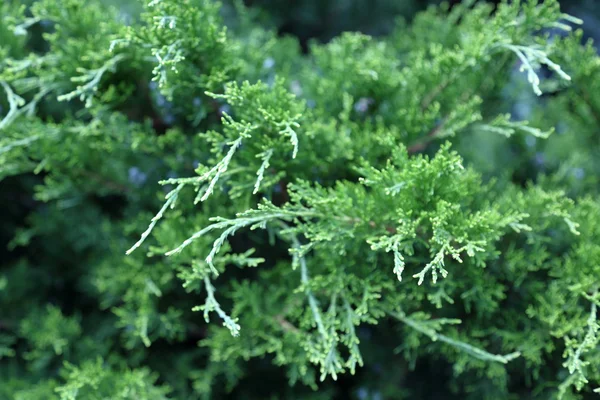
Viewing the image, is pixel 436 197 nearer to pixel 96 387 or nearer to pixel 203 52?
pixel 203 52

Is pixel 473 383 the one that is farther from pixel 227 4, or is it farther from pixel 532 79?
pixel 227 4

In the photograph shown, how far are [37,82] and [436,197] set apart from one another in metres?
0.84

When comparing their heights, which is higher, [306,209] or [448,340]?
[306,209]

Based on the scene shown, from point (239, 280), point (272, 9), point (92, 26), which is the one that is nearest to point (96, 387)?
point (239, 280)

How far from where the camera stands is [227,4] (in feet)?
6.47

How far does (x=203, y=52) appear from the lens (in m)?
1.06

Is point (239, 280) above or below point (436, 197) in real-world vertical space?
below

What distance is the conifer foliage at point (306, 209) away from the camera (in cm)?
99

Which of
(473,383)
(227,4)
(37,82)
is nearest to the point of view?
(37,82)

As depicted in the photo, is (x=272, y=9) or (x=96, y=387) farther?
(x=272, y=9)

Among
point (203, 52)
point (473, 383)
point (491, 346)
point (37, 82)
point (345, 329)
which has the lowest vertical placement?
point (473, 383)

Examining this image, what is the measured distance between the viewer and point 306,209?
99 centimetres

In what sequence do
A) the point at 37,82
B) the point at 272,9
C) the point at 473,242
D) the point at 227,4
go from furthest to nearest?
the point at 272,9 < the point at 227,4 < the point at 37,82 < the point at 473,242

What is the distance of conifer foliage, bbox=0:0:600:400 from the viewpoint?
3.26 ft
